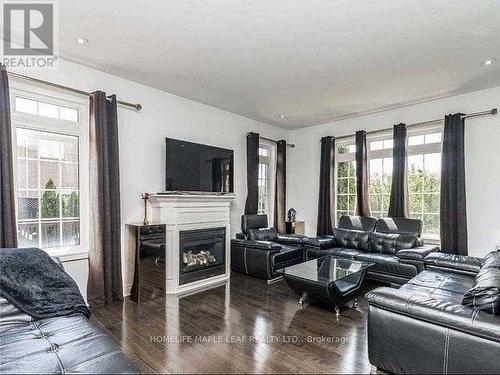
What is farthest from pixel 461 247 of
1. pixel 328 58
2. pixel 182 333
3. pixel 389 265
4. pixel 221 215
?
pixel 182 333

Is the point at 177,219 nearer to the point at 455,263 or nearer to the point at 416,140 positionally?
the point at 455,263

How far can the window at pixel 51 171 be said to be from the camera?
2854mm

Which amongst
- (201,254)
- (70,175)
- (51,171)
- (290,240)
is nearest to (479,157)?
(290,240)

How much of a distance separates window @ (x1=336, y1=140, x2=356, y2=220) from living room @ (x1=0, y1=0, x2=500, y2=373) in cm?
6

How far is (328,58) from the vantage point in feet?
9.79

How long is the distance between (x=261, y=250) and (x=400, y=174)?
258 centimetres

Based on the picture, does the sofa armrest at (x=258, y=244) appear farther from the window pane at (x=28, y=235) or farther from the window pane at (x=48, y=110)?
the window pane at (x=48, y=110)

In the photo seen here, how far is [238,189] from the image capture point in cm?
511

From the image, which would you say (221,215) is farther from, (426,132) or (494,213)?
(494,213)

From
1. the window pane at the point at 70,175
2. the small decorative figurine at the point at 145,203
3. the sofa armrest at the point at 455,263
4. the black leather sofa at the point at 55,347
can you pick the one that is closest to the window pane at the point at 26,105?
the window pane at the point at 70,175

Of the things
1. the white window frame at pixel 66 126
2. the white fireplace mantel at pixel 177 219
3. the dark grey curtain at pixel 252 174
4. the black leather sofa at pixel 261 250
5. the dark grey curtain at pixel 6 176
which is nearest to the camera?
the dark grey curtain at pixel 6 176

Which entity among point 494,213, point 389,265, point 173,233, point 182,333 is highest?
point 494,213

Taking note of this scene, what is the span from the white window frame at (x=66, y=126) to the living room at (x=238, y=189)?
0.07 feet

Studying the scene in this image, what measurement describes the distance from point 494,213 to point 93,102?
5419 millimetres
